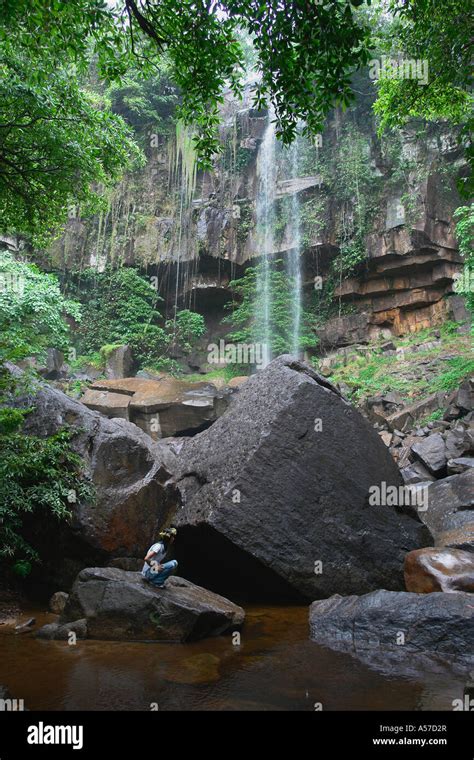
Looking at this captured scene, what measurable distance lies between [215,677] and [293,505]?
3.30 m

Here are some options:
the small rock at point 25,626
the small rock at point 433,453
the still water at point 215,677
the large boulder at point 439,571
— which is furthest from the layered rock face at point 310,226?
the small rock at point 25,626

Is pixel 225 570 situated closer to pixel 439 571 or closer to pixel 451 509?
pixel 439 571

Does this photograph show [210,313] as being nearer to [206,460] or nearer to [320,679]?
[206,460]

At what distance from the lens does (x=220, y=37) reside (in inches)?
201

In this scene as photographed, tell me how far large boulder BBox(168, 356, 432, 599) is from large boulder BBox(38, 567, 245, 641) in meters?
1.35

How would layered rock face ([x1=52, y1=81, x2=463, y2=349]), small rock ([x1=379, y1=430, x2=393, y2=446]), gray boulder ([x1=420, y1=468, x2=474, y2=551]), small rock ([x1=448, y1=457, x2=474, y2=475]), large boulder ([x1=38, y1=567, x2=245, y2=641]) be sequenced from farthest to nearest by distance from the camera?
layered rock face ([x1=52, y1=81, x2=463, y2=349])
small rock ([x1=379, y1=430, x2=393, y2=446])
small rock ([x1=448, y1=457, x2=474, y2=475])
gray boulder ([x1=420, y1=468, x2=474, y2=551])
large boulder ([x1=38, y1=567, x2=245, y2=641])

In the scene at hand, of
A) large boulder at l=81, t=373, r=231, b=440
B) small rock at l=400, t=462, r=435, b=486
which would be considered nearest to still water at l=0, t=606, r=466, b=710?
small rock at l=400, t=462, r=435, b=486

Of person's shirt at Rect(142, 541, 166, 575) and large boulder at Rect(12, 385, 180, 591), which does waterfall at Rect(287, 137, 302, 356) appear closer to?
large boulder at Rect(12, 385, 180, 591)

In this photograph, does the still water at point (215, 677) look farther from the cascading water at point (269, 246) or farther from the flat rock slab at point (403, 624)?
the cascading water at point (269, 246)

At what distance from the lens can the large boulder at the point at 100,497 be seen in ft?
24.7

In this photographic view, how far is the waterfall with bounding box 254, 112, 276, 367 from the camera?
26.2 meters

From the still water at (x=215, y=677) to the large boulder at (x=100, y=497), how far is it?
1578 millimetres
